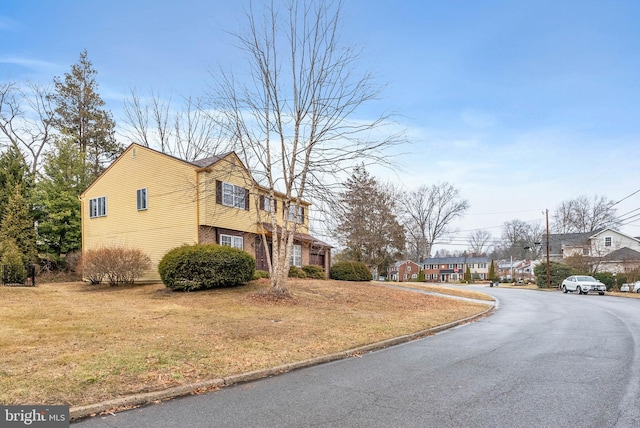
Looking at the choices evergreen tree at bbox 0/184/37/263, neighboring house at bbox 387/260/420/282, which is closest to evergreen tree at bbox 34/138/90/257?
evergreen tree at bbox 0/184/37/263

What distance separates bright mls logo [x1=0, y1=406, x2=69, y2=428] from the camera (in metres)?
4.31

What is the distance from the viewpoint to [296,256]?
2723cm

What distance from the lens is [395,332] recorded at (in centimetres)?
1027

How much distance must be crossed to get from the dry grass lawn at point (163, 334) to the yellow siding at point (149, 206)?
469cm

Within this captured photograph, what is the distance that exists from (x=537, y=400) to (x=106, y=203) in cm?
2374

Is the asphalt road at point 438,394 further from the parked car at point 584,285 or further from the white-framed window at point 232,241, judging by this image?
the parked car at point 584,285

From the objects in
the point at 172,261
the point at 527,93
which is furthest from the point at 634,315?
the point at 172,261

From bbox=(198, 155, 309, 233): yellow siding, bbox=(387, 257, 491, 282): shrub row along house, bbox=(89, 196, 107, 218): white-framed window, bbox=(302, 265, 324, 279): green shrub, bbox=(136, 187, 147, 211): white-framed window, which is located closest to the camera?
bbox=(198, 155, 309, 233): yellow siding

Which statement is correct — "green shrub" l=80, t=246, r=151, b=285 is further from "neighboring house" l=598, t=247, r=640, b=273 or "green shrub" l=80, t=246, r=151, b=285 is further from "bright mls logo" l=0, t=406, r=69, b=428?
"neighboring house" l=598, t=247, r=640, b=273

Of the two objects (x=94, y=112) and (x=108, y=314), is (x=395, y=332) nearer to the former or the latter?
(x=108, y=314)

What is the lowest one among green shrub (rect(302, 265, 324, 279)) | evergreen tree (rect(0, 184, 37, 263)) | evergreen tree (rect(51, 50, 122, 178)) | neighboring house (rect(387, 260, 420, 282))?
neighboring house (rect(387, 260, 420, 282))

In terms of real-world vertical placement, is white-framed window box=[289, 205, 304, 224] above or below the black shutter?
below

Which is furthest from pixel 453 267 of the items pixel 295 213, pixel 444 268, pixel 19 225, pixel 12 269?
pixel 12 269

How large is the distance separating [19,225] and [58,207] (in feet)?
9.29
